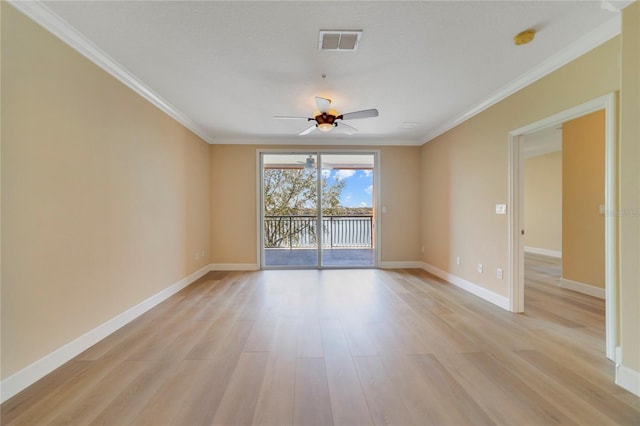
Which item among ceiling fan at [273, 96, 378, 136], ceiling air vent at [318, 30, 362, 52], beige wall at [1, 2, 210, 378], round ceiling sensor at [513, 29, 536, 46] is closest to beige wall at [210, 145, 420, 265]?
beige wall at [1, 2, 210, 378]

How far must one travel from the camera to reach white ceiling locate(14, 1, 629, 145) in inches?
69.9

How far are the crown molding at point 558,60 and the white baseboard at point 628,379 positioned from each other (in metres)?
2.39

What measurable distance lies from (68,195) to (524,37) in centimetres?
380

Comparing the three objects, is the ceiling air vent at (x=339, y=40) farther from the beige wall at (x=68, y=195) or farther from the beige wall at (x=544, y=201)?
the beige wall at (x=544, y=201)

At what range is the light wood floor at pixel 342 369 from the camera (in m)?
1.46

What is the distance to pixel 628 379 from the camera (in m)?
1.64

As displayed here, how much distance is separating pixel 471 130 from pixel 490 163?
653mm

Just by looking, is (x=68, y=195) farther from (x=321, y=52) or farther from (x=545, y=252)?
(x=545, y=252)

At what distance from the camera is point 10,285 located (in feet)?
5.22

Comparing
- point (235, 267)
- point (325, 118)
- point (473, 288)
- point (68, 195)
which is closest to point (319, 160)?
point (325, 118)

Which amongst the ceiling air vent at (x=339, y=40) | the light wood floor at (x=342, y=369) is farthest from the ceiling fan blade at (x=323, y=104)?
the light wood floor at (x=342, y=369)

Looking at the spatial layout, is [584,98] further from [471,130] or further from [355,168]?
[355,168]

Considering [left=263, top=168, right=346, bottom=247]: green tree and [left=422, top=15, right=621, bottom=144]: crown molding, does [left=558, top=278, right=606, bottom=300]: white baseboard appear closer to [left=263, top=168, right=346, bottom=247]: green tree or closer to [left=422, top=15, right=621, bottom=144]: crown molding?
[left=422, top=15, right=621, bottom=144]: crown molding

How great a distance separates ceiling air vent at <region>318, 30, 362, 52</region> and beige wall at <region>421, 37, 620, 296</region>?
1.94m
